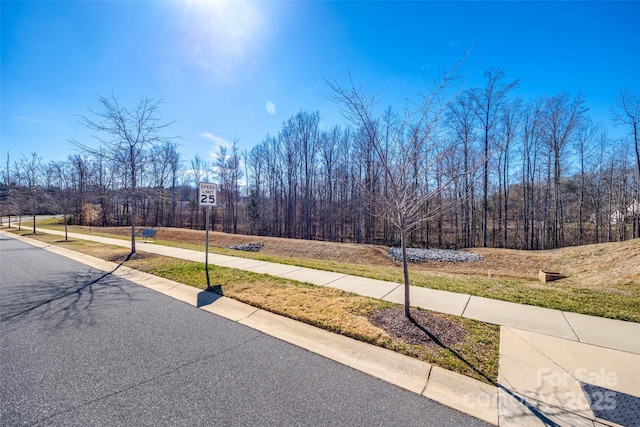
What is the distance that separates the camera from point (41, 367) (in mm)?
2805

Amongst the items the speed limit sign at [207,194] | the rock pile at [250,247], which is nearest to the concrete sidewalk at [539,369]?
the speed limit sign at [207,194]

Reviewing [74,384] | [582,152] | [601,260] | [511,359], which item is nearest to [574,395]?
[511,359]

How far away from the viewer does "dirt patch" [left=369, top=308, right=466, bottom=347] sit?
3.32 m

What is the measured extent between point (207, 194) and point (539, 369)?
7139 mm

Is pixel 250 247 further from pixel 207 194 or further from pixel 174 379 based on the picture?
pixel 174 379

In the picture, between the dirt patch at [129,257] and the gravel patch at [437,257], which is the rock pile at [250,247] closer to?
the dirt patch at [129,257]

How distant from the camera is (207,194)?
7.02 meters

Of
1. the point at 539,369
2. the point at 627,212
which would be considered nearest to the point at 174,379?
the point at 539,369

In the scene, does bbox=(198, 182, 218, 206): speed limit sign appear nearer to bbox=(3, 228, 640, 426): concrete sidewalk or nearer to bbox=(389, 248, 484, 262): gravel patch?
bbox=(3, 228, 640, 426): concrete sidewalk

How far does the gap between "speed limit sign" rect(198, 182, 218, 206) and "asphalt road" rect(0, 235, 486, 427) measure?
3230 millimetres

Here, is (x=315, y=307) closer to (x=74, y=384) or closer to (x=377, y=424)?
(x=377, y=424)

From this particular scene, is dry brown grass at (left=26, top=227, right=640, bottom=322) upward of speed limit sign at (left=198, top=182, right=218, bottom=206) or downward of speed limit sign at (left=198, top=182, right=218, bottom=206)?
downward

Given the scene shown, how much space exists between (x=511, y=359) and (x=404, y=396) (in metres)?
1.41

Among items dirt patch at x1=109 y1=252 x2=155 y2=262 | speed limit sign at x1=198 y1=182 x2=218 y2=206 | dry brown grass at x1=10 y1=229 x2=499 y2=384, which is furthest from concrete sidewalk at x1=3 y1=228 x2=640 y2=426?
dirt patch at x1=109 y1=252 x2=155 y2=262
